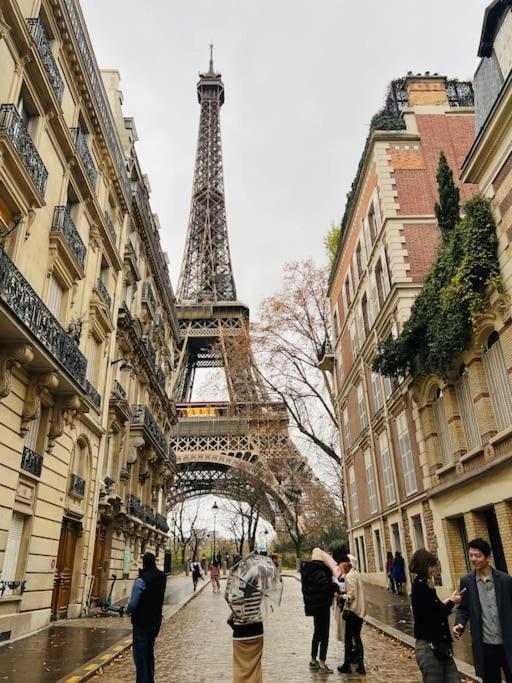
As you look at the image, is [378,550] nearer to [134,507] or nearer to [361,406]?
[361,406]

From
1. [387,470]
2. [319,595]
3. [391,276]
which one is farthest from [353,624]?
[387,470]

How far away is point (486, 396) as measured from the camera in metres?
13.0

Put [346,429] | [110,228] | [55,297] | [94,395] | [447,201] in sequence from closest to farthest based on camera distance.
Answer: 1. [55,297]
2. [447,201]
3. [94,395]
4. [110,228]
5. [346,429]

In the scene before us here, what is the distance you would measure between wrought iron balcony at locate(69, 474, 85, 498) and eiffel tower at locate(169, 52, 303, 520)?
1237cm

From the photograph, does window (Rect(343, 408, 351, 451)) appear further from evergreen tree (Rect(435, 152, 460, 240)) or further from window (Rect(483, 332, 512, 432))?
window (Rect(483, 332, 512, 432))

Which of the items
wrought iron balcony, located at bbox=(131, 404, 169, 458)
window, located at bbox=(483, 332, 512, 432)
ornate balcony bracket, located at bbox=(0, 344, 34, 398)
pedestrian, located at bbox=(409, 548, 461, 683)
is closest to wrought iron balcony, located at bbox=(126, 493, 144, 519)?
wrought iron balcony, located at bbox=(131, 404, 169, 458)

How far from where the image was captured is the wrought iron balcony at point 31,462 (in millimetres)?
11405

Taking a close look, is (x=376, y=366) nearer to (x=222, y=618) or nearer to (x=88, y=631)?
(x=222, y=618)

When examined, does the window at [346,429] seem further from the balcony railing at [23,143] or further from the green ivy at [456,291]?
the balcony railing at [23,143]

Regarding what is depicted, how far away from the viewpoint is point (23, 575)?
1116 cm

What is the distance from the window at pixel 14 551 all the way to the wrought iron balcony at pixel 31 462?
3.10 feet

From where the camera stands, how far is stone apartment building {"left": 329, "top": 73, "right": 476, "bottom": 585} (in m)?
18.7

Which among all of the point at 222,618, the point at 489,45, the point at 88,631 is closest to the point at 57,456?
the point at 88,631

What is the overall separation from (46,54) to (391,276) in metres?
12.8
